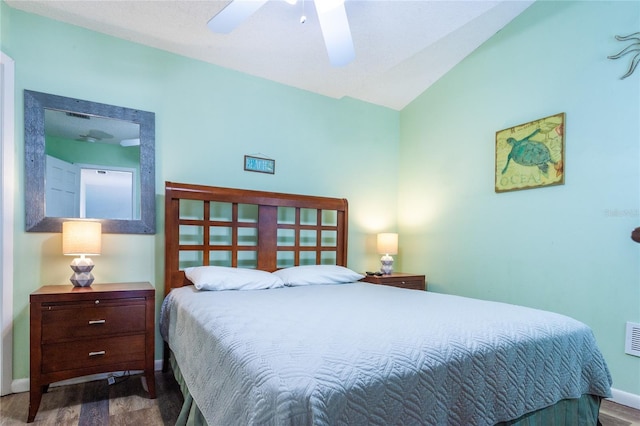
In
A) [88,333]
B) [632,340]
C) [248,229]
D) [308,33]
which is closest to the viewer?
[88,333]

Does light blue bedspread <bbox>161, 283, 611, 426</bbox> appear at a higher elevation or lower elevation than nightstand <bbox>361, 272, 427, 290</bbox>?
higher

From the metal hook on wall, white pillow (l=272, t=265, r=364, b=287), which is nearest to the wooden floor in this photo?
white pillow (l=272, t=265, r=364, b=287)

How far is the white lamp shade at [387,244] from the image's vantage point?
3.37 meters

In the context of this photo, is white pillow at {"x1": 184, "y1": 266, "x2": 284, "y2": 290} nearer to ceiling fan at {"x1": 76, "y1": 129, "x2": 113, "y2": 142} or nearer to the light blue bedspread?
the light blue bedspread

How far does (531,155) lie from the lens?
2.60 m

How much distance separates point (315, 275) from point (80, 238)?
1598mm

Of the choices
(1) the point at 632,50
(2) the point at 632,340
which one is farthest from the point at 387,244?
(1) the point at 632,50

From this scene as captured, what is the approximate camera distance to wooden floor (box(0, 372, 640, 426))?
1788 mm

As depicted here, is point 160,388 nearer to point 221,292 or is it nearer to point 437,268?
point 221,292

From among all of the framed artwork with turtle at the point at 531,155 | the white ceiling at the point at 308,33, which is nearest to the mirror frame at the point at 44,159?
the white ceiling at the point at 308,33

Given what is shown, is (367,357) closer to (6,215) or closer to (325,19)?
(325,19)

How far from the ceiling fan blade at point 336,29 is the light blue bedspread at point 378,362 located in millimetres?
1420

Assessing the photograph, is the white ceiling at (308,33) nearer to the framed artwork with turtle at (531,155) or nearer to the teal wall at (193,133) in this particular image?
the teal wall at (193,133)

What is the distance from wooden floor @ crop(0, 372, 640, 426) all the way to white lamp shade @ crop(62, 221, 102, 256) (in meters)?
0.88
